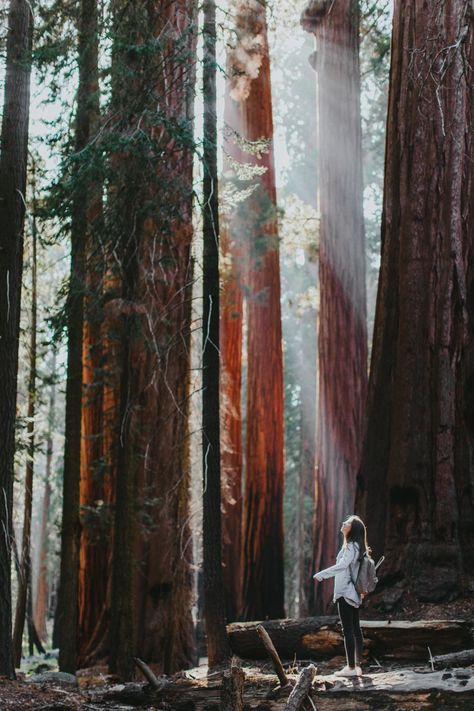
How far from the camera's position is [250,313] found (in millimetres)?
22078

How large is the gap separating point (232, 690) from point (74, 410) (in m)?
6.14

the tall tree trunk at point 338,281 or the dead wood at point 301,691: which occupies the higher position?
the tall tree trunk at point 338,281

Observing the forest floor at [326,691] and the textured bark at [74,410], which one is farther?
the textured bark at [74,410]

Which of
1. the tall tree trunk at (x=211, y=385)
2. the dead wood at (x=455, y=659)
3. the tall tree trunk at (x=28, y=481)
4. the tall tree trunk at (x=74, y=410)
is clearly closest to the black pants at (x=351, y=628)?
the dead wood at (x=455, y=659)

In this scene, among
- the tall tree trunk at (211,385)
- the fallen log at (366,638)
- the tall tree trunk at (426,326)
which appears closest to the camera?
the fallen log at (366,638)

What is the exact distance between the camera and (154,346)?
11.7 metres

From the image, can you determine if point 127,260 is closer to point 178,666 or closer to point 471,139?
point 471,139

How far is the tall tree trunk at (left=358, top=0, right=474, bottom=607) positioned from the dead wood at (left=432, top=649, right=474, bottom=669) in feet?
5.16

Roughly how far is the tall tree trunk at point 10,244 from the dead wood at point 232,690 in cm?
384

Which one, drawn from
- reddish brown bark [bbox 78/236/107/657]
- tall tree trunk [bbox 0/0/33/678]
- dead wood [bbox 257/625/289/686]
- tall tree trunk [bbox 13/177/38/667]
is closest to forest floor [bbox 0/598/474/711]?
dead wood [bbox 257/625/289/686]

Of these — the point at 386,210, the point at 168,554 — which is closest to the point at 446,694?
the point at 386,210

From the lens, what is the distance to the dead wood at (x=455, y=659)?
716 cm

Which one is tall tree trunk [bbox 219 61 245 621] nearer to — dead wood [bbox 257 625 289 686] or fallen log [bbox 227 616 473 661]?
fallen log [bbox 227 616 473 661]

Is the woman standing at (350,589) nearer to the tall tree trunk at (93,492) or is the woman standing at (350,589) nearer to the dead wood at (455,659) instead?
the dead wood at (455,659)
